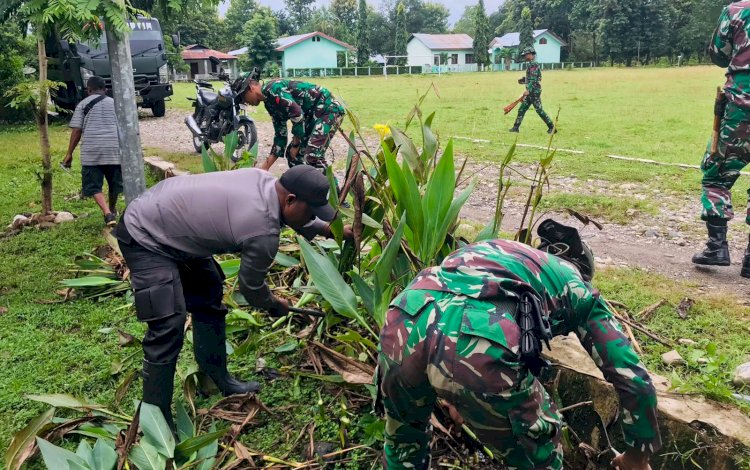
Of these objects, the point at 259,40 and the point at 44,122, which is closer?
the point at 44,122

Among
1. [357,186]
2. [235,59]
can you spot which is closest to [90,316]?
[357,186]

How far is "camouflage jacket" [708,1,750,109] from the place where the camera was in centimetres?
426

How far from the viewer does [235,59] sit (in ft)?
149

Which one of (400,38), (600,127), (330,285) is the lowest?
(330,285)

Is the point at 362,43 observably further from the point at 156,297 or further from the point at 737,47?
the point at 156,297

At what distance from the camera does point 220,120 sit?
973cm

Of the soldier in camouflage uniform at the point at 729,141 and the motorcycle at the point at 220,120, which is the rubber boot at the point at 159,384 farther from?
the motorcycle at the point at 220,120

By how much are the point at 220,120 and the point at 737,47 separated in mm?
7296

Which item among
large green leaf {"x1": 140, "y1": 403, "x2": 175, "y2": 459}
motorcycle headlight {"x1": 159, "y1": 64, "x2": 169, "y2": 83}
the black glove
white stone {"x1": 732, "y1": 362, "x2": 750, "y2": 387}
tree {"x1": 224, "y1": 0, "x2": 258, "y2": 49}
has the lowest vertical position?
large green leaf {"x1": 140, "y1": 403, "x2": 175, "y2": 459}

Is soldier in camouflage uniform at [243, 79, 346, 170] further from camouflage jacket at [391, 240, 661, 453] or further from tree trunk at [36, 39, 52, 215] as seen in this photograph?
camouflage jacket at [391, 240, 661, 453]

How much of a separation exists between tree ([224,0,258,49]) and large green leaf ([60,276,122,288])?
6286 cm

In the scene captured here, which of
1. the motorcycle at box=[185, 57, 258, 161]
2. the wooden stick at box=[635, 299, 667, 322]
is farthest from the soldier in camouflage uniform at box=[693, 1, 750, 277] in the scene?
the motorcycle at box=[185, 57, 258, 161]

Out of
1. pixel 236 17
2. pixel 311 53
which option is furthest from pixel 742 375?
pixel 236 17

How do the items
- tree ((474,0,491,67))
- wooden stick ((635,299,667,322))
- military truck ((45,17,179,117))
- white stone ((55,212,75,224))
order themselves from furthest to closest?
tree ((474,0,491,67))
military truck ((45,17,179,117))
white stone ((55,212,75,224))
wooden stick ((635,299,667,322))
